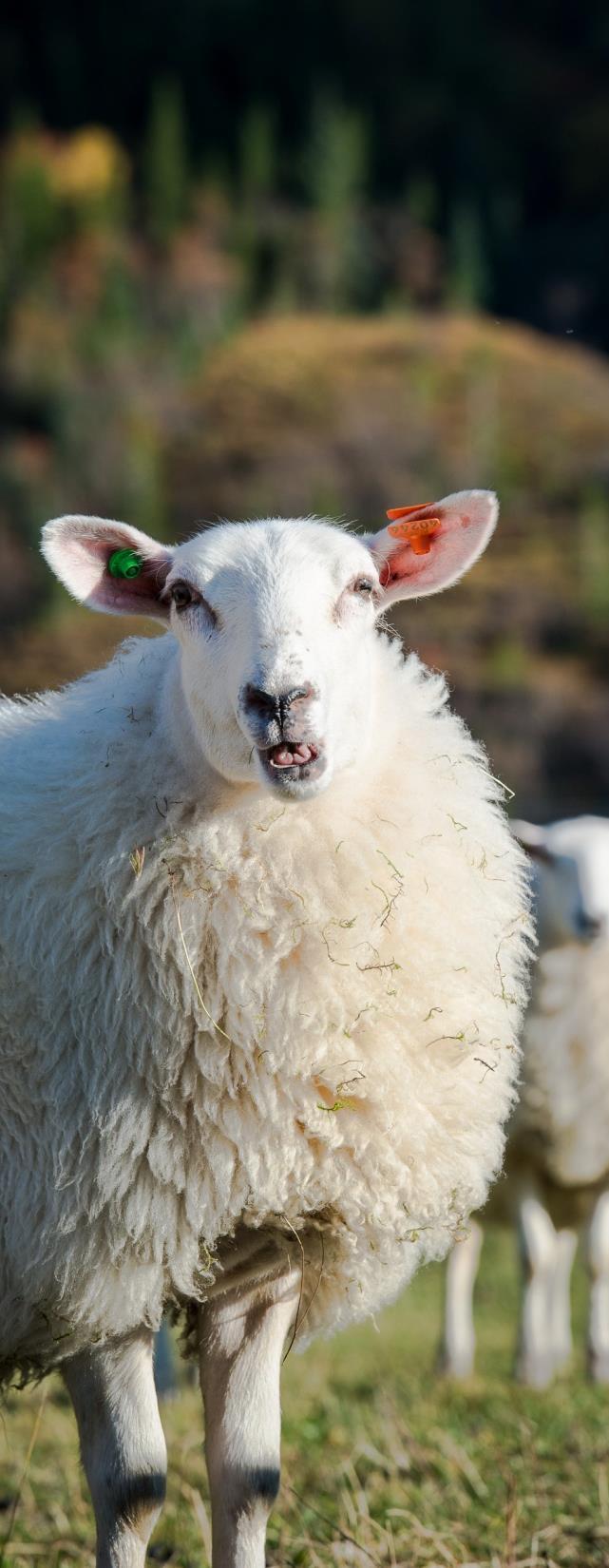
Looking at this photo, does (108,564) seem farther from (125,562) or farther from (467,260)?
(467,260)

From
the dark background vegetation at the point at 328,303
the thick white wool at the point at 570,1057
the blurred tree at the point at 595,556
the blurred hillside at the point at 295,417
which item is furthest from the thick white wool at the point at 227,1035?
the blurred tree at the point at 595,556

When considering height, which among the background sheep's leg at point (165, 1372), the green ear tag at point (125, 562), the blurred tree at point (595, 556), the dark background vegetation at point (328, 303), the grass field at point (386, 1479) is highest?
the dark background vegetation at point (328, 303)

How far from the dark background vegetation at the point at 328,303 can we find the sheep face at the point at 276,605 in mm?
26060

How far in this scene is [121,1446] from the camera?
3.18m

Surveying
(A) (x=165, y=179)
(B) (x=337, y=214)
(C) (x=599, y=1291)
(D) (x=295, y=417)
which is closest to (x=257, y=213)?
(A) (x=165, y=179)

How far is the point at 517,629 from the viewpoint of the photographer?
38375mm

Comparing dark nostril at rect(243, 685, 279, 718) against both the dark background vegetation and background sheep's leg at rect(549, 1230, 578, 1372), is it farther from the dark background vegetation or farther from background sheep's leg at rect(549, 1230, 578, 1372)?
the dark background vegetation

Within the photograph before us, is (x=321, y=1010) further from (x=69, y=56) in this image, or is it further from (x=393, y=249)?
(x=69, y=56)

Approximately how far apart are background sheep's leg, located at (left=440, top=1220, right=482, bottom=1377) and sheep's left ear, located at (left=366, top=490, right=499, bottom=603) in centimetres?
389

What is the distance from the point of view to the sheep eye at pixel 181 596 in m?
3.40

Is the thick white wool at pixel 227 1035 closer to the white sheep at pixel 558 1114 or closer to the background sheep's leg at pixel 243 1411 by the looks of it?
the background sheep's leg at pixel 243 1411

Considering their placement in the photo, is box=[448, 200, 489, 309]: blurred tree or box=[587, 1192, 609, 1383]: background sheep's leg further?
box=[448, 200, 489, 309]: blurred tree

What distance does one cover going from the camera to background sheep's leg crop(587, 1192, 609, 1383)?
674 cm

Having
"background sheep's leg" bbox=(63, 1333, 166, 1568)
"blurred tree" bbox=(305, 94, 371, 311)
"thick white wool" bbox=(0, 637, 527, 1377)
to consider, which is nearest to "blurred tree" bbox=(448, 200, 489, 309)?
"blurred tree" bbox=(305, 94, 371, 311)
